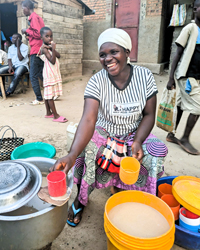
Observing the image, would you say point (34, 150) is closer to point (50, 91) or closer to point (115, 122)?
point (115, 122)

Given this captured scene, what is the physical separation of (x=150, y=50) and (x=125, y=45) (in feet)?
20.4

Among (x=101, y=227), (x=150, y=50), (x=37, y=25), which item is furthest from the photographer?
(x=150, y=50)

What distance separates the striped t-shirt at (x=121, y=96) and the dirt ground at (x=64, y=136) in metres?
0.76

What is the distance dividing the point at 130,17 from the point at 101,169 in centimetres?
729

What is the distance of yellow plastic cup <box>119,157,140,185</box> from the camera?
1270 millimetres

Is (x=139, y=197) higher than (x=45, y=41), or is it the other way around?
(x=45, y=41)

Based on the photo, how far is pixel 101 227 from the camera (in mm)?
1611

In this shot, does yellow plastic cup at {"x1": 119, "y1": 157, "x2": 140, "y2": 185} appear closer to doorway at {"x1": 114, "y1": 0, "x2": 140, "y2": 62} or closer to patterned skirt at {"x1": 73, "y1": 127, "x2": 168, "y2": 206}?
patterned skirt at {"x1": 73, "y1": 127, "x2": 168, "y2": 206}

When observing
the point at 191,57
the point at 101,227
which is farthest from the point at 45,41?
the point at 101,227

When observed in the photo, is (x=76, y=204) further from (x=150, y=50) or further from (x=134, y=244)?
(x=150, y=50)

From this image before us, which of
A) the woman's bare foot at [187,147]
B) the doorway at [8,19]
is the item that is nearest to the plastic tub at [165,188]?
the woman's bare foot at [187,147]

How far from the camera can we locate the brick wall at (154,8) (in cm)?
669

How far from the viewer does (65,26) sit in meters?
6.96

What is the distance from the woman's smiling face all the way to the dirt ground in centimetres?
118
